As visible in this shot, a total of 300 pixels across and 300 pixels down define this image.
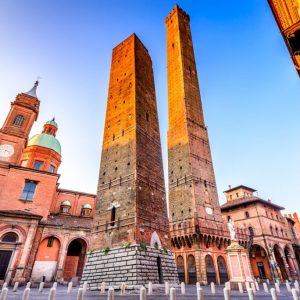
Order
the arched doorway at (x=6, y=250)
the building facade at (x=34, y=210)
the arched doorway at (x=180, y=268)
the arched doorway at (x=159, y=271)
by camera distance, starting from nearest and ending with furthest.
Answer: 1. the arched doorway at (x=159, y=271)
2. the arched doorway at (x=6, y=250)
3. the building facade at (x=34, y=210)
4. the arched doorway at (x=180, y=268)

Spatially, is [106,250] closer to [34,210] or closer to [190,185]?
[34,210]

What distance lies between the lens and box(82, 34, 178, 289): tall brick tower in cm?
1440

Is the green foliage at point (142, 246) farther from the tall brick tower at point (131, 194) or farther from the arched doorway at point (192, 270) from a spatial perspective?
the arched doorway at point (192, 270)

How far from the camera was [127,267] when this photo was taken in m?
13.7

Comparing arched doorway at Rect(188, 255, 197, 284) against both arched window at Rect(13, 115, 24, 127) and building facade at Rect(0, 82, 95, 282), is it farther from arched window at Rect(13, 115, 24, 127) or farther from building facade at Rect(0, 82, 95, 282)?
arched window at Rect(13, 115, 24, 127)

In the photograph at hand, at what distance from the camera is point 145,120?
21578 mm

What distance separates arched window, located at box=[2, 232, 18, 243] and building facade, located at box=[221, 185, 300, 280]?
1169 inches

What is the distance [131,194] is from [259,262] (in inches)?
1076

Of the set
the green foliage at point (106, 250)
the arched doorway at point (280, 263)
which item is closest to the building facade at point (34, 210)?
the green foliage at point (106, 250)

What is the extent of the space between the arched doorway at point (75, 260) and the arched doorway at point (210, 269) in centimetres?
1357

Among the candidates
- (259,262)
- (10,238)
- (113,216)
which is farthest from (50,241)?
(259,262)

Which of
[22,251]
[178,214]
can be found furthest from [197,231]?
[22,251]

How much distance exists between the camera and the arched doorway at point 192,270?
22.8 metres

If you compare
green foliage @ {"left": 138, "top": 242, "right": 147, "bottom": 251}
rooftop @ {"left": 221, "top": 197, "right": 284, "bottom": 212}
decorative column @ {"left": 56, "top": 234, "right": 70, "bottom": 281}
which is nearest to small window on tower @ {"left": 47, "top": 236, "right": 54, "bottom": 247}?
decorative column @ {"left": 56, "top": 234, "right": 70, "bottom": 281}
